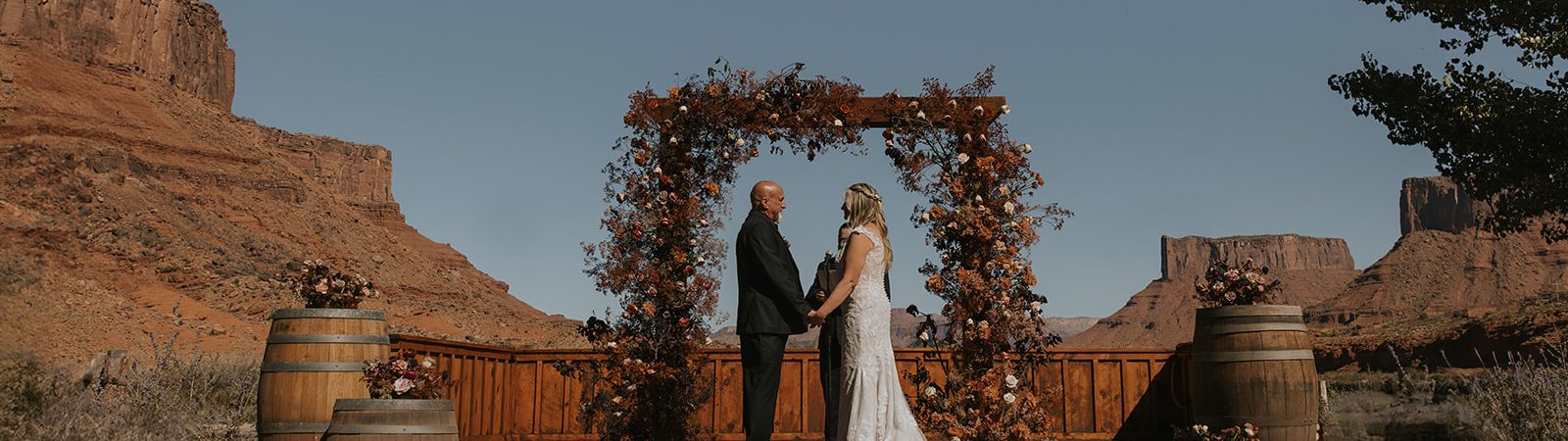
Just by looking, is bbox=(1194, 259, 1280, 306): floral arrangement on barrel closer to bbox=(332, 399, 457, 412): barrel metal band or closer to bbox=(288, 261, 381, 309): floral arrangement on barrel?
bbox=(332, 399, 457, 412): barrel metal band

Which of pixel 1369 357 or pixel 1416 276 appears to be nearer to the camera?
pixel 1369 357

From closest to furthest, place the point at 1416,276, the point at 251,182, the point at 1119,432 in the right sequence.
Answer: the point at 1119,432, the point at 251,182, the point at 1416,276

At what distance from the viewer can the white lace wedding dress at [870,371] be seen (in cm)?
600

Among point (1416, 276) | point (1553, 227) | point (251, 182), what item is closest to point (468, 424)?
point (1553, 227)

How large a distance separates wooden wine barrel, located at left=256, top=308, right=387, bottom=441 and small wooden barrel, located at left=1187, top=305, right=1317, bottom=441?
16.6 ft

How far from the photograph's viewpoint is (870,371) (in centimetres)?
606

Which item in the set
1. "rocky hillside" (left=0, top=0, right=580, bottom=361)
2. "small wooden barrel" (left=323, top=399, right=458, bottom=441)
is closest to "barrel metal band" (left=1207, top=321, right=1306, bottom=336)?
"small wooden barrel" (left=323, top=399, right=458, bottom=441)

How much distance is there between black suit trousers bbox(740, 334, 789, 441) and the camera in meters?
6.10

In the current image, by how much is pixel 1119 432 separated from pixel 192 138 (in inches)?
2810

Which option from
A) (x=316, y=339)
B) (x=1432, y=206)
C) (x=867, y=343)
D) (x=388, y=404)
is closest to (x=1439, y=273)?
(x=1432, y=206)

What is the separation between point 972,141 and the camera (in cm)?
867

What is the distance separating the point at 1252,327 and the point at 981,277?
2.10 m

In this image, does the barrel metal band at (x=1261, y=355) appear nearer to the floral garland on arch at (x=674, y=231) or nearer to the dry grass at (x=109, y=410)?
the floral garland on arch at (x=674, y=231)

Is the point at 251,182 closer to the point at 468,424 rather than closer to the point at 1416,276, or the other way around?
the point at 468,424
